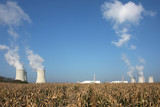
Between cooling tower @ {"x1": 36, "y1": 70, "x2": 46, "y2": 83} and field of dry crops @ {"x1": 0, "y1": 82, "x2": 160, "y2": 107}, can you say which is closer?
field of dry crops @ {"x1": 0, "y1": 82, "x2": 160, "y2": 107}

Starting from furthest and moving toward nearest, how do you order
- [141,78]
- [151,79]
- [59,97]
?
1. [141,78]
2. [151,79]
3. [59,97]

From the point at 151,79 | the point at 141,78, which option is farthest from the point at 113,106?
the point at 141,78

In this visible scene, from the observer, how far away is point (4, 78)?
94.1 feet

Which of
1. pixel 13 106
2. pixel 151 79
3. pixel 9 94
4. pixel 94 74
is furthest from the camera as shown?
pixel 151 79

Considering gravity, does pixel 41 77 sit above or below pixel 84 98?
below

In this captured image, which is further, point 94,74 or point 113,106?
point 94,74

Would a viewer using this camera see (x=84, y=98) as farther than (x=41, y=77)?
No

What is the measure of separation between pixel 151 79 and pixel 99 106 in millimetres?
42074

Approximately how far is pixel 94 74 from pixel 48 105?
28.6 m

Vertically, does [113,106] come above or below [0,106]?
above

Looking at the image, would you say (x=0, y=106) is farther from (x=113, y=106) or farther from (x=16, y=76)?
(x=16, y=76)

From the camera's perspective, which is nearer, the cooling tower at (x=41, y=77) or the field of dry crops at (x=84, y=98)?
the field of dry crops at (x=84, y=98)

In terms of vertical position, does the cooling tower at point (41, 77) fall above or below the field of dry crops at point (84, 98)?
below

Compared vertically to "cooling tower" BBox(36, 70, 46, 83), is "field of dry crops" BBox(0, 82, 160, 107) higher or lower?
higher
